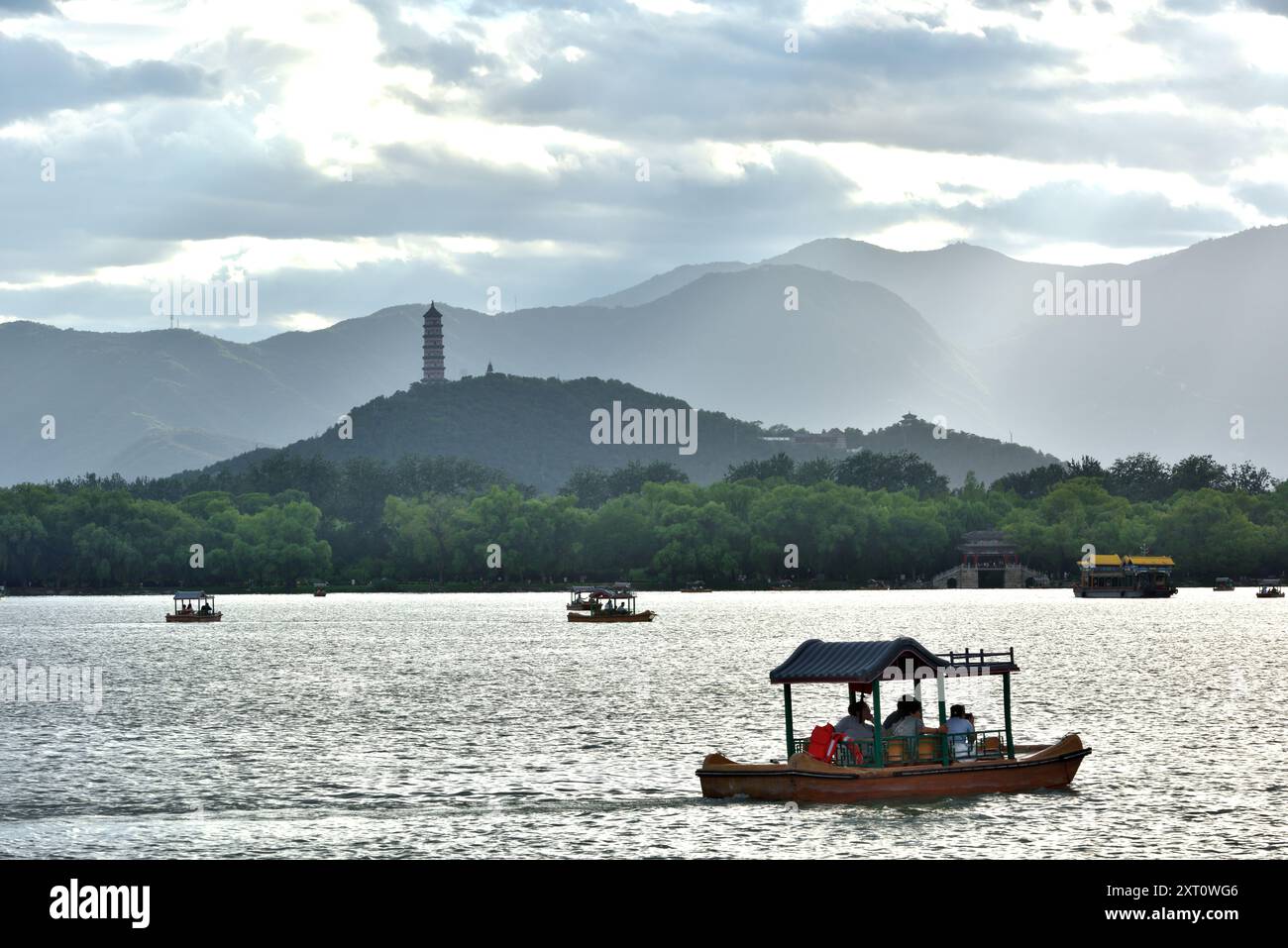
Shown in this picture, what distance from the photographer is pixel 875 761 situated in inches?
1832

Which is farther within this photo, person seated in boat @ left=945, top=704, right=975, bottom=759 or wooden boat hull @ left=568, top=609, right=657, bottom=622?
wooden boat hull @ left=568, top=609, right=657, bottom=622

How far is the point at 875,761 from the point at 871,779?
0.85 metres

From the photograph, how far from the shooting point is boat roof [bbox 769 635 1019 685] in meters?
46.4

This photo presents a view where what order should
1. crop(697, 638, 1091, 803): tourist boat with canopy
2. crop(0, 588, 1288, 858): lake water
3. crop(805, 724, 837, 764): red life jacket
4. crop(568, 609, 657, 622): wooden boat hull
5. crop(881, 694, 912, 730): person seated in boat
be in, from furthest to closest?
crop(568, 609, 657, 622): wooden boat hull < crop(881, 694, 912, 730): person seated in boat < crop(805, 724, 837, 764): red life jacket < crop(697, 638, 1091, 803): tourist boat with canopy < crop(0, 588, 1288, 858): lake water

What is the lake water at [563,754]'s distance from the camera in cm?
4406

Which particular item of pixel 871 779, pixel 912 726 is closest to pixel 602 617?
pixel 912 726

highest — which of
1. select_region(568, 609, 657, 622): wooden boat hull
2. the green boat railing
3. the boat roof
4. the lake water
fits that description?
the boat roof

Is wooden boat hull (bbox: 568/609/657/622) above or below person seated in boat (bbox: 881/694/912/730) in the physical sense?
below

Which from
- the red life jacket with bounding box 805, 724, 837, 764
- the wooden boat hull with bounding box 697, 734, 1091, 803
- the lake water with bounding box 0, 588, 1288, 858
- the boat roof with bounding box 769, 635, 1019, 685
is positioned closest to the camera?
the lake water with bounding box 0, 588, 1288, 858

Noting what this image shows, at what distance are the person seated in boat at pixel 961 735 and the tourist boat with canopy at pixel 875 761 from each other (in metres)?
0.03

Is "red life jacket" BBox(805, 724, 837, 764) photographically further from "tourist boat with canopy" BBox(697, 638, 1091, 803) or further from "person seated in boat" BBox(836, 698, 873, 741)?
"person seated in boat" BBox(836, 698, 873, 741)

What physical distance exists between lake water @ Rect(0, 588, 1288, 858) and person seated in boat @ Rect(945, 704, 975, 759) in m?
1.45

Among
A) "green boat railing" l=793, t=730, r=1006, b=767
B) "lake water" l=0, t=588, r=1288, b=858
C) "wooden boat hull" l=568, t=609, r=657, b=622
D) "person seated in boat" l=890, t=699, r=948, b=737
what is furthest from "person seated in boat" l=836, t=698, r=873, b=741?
"wooden boat hull" l=568, t=609, r=657, b=622
